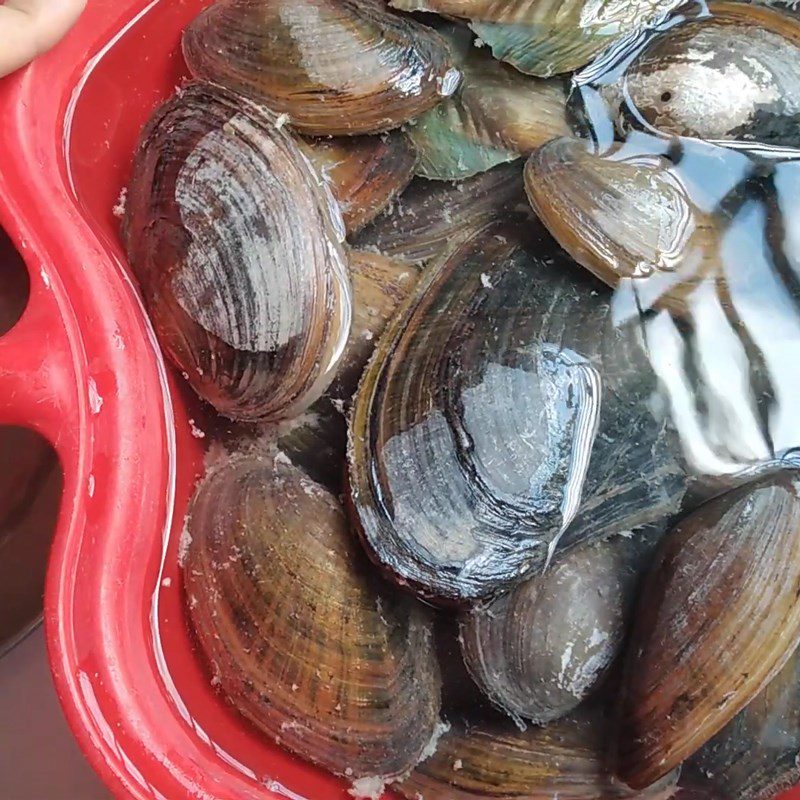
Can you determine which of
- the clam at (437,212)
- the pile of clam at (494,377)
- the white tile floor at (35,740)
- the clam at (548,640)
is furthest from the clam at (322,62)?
the white tile floor at (35,740)

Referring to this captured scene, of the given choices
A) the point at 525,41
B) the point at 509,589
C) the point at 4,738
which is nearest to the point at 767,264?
the point at 525,41

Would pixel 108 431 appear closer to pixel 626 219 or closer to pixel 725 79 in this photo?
pixel 626 219

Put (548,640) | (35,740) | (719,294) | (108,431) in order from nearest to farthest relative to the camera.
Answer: (108,431) < (548,640) < (719,294) < (35,740)

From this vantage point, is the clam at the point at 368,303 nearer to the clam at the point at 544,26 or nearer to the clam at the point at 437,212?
the clam at the point at 437,212

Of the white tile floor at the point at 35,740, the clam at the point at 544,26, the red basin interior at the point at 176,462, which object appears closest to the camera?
the red basin interior at the point at 176,462

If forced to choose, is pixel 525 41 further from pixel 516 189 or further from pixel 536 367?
pixel 536 367

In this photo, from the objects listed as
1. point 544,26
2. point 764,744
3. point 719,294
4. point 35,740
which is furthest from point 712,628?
point 35,740
